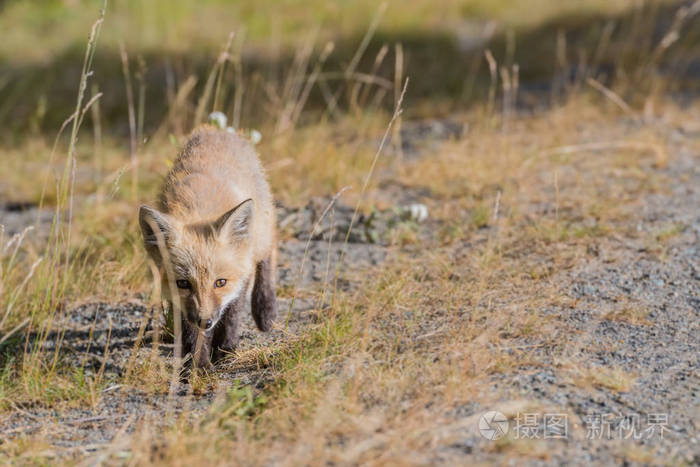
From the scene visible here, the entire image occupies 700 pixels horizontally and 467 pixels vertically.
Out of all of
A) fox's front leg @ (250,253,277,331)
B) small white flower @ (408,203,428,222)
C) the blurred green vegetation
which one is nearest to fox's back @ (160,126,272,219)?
fox's front leg @ (250,253,277,331)

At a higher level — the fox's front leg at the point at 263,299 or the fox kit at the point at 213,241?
the fox kit at the point at 213,241

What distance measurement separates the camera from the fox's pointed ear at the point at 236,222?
330 centimetres

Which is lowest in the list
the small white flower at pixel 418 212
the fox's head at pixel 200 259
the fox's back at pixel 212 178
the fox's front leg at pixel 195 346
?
the fox's front leg at pixel 195 346

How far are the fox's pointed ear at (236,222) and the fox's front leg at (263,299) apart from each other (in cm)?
61

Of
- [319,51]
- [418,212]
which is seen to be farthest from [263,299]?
[319,51]

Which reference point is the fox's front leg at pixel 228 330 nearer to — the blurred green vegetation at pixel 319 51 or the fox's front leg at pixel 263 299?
the fox's front leg at pixel 263 299

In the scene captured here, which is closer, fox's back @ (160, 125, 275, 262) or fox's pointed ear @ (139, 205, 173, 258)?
fox's pointed ear @ (139, 205, 173, 258)

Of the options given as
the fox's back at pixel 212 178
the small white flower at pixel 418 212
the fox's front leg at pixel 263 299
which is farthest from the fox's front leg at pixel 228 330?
the small white flower at pixel 418 212

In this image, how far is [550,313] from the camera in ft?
12.4

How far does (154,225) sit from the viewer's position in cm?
326

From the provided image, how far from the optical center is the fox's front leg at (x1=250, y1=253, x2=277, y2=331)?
13.3ft

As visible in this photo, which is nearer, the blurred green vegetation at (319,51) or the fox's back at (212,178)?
the fox's back at (212,178)

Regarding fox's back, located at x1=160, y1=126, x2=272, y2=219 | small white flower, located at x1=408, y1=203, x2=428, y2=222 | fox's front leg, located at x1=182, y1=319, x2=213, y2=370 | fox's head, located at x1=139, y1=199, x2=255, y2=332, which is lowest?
fox's front leg, located at x1=182, y1=319, x2=213, y2=370

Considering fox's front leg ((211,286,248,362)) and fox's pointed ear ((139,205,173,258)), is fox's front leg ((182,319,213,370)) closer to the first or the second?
fox's front leg ((211,286,248,362))
